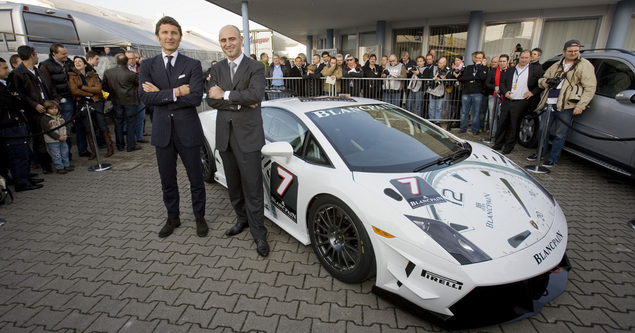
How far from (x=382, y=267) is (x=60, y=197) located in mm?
4515

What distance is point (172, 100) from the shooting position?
9.36 feet

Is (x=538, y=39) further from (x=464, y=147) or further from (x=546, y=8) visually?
(x=464, y=147)

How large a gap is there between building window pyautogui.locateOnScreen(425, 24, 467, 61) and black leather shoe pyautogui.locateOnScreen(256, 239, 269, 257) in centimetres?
1301

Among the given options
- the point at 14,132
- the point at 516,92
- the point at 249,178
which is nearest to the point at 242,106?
the point at 249,178

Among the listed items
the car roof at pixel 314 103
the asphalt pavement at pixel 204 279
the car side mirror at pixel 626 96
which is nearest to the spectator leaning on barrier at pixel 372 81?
the car side mirror at pixel 626 96

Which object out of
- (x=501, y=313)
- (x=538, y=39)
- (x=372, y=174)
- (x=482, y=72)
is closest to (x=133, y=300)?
(x=372, y=174)

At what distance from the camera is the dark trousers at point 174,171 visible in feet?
10.3

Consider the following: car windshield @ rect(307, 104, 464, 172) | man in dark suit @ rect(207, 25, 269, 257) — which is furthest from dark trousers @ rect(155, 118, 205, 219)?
car windshield @ rect(307, 104, 464, 172)

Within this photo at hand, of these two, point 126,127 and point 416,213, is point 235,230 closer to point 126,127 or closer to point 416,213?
point 416,213

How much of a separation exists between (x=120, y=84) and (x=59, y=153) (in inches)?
65.7

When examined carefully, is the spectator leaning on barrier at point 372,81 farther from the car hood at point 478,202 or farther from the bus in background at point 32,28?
the bus in background at point 32,28

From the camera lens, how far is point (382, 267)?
2.15 metres

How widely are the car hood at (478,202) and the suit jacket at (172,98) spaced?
Result: 1.68 m

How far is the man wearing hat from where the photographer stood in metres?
4.84
